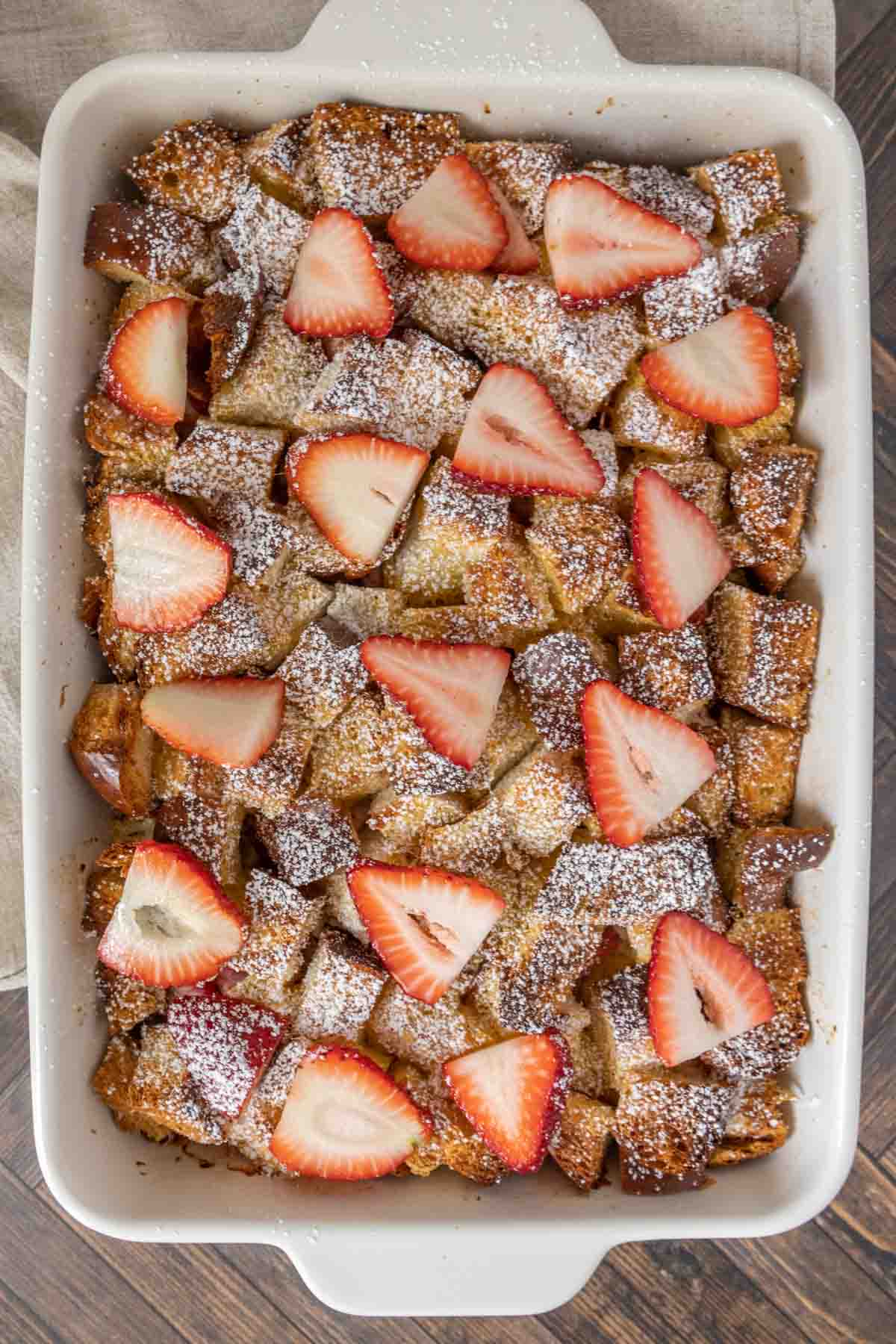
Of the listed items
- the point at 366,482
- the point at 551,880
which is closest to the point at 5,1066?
the point at 551,880

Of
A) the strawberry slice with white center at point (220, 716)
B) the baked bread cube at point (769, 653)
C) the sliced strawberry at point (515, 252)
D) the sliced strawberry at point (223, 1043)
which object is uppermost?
the sliced strawberry at point (515, 252)

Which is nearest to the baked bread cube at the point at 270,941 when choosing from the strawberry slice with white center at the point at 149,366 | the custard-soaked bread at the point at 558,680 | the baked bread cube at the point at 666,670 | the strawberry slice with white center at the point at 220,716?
the strawberry slice with white center at the point at 220,716

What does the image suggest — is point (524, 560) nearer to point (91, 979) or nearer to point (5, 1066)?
point (91, 979)

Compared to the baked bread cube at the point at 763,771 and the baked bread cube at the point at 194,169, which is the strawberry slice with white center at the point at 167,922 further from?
the baked bread cube at the point at 194,169

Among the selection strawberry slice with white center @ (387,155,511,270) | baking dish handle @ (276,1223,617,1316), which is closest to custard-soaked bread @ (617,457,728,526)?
strawberry slice with white center @ (387,155,511,270)

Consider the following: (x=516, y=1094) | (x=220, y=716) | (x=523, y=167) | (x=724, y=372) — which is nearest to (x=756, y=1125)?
(x=516, y=1094)

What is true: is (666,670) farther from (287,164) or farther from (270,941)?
(287,164)
